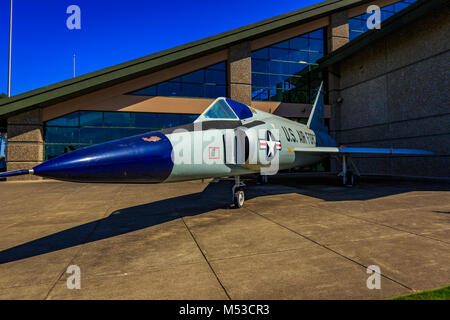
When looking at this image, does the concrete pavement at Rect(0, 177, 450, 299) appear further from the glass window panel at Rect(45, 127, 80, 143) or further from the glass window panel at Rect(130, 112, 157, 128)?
the glass window panel at Rect(45, 127, 80, 143)

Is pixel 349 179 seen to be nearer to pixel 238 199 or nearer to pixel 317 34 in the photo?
pixel 238 199

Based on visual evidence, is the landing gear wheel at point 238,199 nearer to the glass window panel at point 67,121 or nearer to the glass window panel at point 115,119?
the glass window panel at point 115,119

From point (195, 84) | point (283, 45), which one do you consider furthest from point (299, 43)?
point (195, 84)

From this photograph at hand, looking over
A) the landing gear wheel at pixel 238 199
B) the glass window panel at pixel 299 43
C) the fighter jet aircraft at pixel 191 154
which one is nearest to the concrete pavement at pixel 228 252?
the landing gear wheel at pixel 238 199

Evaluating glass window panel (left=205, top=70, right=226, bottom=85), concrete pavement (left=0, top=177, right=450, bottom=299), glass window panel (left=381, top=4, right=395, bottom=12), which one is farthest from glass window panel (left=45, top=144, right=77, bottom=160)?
glass window panel (left=381, top=4, right=395, bottom=12)

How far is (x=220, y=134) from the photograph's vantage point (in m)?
4.70

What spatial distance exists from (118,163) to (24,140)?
17.1m

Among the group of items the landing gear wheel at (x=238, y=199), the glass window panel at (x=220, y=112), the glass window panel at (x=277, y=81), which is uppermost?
the glass window panel at (x=277, y=81)

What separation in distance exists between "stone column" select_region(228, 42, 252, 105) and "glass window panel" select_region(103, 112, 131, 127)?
786cm

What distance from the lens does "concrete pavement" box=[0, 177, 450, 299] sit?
7.53ft

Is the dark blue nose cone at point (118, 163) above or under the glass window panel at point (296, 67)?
under

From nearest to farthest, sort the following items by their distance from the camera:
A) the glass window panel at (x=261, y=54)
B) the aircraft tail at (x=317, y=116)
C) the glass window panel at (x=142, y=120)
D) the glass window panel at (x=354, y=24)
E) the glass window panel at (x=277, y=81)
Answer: the aircraft tail at (x=317, y=116) → the glass window panel at (x=142, y=120) → the glass window panel at (x=261, y=54) → the glass window panel at (x=277, y=81) → the glass window panel at (x=354, y=24)

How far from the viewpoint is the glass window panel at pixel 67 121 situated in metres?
16.0
